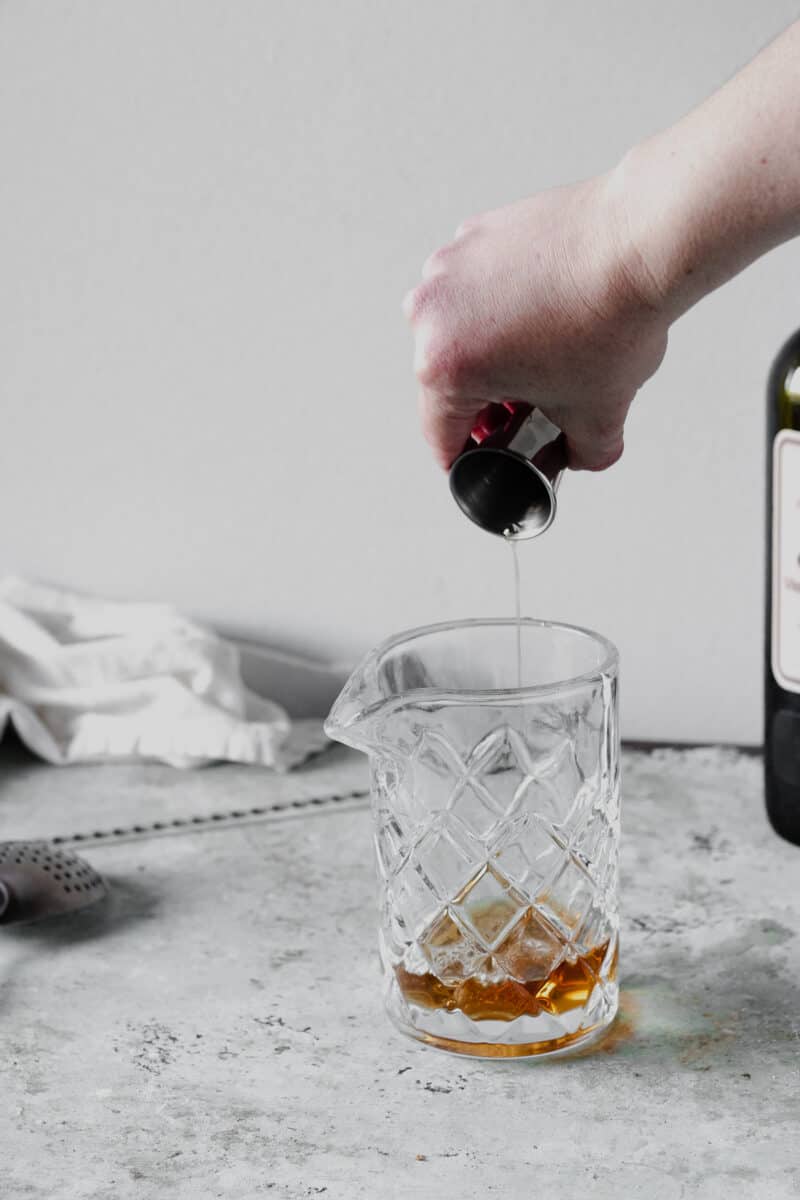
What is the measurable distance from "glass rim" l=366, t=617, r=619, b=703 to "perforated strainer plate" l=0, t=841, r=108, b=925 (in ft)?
0.88

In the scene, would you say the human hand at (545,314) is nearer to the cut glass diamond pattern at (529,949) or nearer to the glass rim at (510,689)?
the glass rim at (510,689)

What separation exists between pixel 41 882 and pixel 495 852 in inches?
11.7

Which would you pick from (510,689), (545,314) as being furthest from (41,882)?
(545,314)

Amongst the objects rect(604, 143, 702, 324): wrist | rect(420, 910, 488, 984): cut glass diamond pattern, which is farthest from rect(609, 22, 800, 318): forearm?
rect(420, 910, 488, 984): cut glass diamond pattern

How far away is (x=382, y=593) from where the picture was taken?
1213mm

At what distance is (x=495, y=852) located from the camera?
0.74 meters

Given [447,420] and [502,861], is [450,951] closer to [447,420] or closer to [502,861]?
[502,861]

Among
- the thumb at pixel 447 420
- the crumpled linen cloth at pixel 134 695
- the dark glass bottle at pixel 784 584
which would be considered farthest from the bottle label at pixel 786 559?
the crumpled linen cloth at pixel 134 695

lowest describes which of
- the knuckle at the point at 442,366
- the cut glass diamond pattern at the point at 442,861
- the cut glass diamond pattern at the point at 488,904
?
the cut glass diamond pattern at the point at 488,904

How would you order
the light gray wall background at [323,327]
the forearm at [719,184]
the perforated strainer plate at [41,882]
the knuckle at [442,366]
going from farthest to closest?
the light gray wall background at [323,327] → the perforated strainer plate at [41,882] → the knuckle at [442,366] → the forearm at [719,184]

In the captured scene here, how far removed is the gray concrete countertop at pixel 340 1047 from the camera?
2.15 feet

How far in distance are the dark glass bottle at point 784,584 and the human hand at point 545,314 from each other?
7.8 inches

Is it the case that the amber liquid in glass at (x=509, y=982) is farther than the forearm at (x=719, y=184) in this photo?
Yes

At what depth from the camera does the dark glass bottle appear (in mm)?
904
